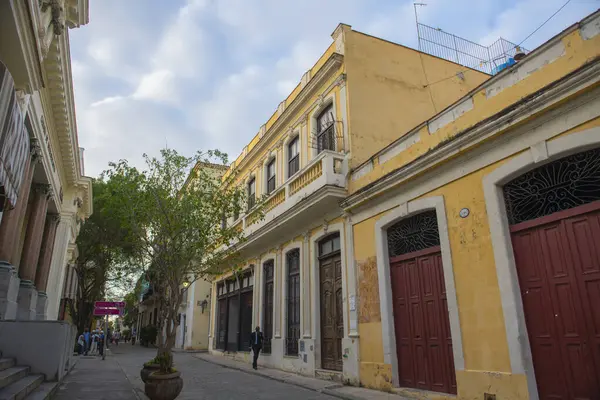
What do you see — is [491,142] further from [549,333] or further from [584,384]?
[584,384]

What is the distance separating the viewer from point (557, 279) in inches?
235

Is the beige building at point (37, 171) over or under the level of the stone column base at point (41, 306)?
over

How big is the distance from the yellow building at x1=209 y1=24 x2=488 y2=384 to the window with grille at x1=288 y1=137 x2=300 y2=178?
0.13ft

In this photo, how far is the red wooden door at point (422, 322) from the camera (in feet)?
25.0

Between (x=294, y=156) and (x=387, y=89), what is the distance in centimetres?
384

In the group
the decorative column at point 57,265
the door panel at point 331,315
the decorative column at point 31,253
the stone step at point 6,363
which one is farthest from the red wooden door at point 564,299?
the decorative column at point 57,265

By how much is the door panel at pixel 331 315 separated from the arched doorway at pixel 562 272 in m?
5.34

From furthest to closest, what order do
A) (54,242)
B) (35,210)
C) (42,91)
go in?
1. (54,242)
2. (35,210)
3. (42,91)

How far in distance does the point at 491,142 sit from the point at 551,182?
1172 millimetres

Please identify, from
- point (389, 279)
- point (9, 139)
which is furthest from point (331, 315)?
point (9, 139)

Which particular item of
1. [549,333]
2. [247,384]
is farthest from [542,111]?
[247,384]

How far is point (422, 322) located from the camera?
26.8 ft

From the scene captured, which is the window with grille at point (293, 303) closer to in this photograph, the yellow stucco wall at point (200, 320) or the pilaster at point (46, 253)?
the pilaster at point (46, 253)

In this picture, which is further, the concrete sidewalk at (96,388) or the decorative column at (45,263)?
the decorative column at (45,263)
